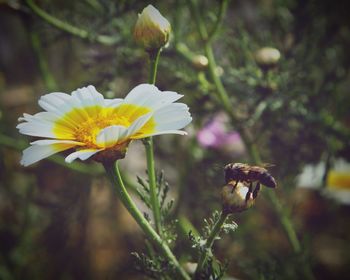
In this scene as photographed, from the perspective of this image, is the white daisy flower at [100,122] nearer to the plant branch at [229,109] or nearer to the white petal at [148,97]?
the white petal at [148,97]

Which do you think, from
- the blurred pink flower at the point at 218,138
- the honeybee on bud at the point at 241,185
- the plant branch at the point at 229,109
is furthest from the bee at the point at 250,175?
the blurred pink flower at the point at 218,138

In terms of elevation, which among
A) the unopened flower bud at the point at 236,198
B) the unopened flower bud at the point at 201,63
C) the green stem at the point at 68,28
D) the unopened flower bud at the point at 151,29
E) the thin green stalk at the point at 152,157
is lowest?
the unopened flower bud at the point at 236,198

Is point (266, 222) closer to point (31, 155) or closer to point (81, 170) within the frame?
point (81, 170)

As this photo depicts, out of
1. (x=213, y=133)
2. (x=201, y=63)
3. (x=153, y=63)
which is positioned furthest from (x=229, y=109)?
(x=213, y=133)

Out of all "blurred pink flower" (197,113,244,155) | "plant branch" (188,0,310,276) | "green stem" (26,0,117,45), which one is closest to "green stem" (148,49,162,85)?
"plant branch" (188,0,310,276)

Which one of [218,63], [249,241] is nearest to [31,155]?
[218,63]

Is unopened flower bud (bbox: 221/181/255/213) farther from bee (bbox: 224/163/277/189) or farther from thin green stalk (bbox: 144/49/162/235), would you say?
thin green stalk (bbox: 144/49/162/235)
